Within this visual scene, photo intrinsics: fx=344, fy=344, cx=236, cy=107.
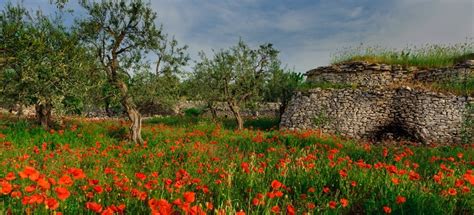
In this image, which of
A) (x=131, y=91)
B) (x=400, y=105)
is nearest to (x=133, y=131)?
(x=131, y=91)

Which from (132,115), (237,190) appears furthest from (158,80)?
(237,190)

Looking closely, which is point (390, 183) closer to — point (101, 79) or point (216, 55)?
point (101, 79)

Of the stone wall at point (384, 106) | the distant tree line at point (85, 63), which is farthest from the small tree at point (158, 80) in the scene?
the stone wall at point (384, 106)

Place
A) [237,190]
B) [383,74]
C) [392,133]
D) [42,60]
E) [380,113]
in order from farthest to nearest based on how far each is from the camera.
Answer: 1. [383,74]
2. [380,113]
3. [392,133]
4. [42,60]
5. [237,190]

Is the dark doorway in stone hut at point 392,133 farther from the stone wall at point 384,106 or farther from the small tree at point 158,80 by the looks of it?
the small tree at point 158,80

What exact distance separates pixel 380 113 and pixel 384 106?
0.53 meters

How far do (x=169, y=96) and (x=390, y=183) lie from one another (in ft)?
43.5

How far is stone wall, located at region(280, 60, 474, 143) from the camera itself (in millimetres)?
20078

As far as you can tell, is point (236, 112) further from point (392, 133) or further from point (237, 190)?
point (237, 190)

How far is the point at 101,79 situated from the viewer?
47.2 feet

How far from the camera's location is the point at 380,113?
22.0 m

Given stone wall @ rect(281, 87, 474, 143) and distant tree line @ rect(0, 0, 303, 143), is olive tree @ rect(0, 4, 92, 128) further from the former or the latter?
stone wall @ rect(281, 87, 474, 143)

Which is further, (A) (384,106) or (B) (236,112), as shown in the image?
(B) (236,112)

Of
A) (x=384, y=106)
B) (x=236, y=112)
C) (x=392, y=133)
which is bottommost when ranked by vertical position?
(x=392, y=133)
